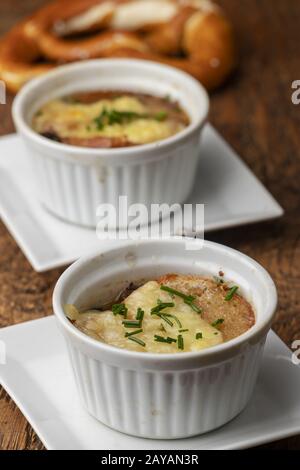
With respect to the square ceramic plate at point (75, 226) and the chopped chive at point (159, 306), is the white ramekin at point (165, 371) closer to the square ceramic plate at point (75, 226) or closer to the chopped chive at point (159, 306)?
the chopped chive at point (159, 306)

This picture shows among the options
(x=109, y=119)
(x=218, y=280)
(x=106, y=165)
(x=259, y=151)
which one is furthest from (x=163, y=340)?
(x=259, y=151)

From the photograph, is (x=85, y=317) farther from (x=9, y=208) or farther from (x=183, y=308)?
(x=9, y=208)

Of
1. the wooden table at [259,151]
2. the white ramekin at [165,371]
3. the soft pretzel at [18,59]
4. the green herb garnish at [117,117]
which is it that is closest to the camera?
the white ramekin at [165,371]

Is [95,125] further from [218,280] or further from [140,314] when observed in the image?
[140,314]

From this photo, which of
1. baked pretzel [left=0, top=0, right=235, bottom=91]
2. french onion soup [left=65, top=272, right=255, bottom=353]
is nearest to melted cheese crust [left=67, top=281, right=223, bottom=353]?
french onion soup [left=65, top=272, right=255, bottom=353]

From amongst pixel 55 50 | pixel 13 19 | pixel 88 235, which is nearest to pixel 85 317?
pixel 88 235

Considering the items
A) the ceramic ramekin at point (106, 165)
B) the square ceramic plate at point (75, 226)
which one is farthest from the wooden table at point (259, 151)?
the ceramic ramekin at point (106, 165)
